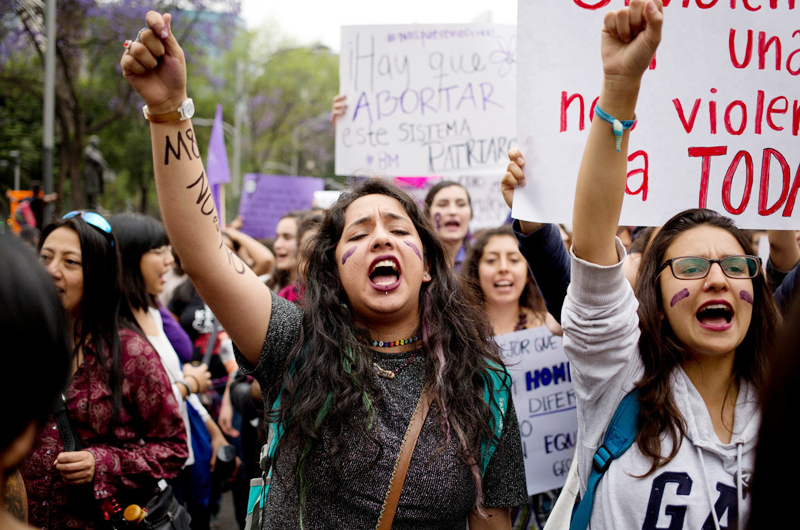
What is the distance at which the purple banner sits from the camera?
7.22 m

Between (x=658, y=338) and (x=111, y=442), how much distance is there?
198 centimetres

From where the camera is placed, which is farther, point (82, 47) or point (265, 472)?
point (82, 47)

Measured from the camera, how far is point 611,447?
174 centimetres

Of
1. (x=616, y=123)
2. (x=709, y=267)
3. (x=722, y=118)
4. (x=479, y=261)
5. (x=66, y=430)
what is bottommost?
(x=66, y=430)

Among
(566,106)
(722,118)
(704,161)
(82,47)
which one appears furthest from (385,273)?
(82,47)

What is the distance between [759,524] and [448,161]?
13.0 feet

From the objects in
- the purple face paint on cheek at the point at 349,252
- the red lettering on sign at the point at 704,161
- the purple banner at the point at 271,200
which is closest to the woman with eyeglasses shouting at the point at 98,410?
the purple face paint on cheek at the point at 349,252

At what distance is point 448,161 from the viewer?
4.58m

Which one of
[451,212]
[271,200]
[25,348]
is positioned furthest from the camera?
[271,200]

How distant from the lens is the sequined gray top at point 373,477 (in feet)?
5.72

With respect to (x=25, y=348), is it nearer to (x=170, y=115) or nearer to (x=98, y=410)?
(x=170, y=115)

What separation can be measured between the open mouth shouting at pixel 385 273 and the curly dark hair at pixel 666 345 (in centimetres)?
77

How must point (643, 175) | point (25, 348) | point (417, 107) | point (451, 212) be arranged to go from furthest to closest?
point (417, 107) < point (451, 212) < point (643, 175) < point (25, 348)

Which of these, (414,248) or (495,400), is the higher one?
(414,248)
